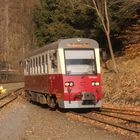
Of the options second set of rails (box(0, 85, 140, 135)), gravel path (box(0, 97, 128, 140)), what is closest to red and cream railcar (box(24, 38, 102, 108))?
second set of rails (box(0, 85, 140, 135))

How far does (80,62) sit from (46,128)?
17.6 feet

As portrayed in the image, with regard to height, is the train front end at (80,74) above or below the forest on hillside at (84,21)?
below

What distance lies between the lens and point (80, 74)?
21.4 meters

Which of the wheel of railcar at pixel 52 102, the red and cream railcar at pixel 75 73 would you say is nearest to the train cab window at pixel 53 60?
the red and cream railcar at pixel 75 73

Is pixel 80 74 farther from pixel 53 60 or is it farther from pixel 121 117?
pixel 121 117

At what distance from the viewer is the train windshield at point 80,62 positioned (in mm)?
21406

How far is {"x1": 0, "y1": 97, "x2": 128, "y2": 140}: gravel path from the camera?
1466cm

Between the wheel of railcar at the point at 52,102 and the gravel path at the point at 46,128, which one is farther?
the wheel of railcar at the point at 52,102

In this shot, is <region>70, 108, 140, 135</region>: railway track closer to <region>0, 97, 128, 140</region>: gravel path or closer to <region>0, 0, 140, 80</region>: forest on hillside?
<region>0, 97, 128, 140</region>: gravel path

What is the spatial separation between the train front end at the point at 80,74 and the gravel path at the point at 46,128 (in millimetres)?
905

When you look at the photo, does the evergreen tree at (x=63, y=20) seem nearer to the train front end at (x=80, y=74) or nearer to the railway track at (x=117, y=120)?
the train front end at (x=80, y=74)

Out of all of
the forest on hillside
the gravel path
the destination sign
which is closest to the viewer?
the gravel path

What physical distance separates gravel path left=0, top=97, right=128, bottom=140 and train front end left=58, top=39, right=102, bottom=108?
0.91 m

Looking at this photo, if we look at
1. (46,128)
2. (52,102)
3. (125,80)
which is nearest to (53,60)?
(52,102)
